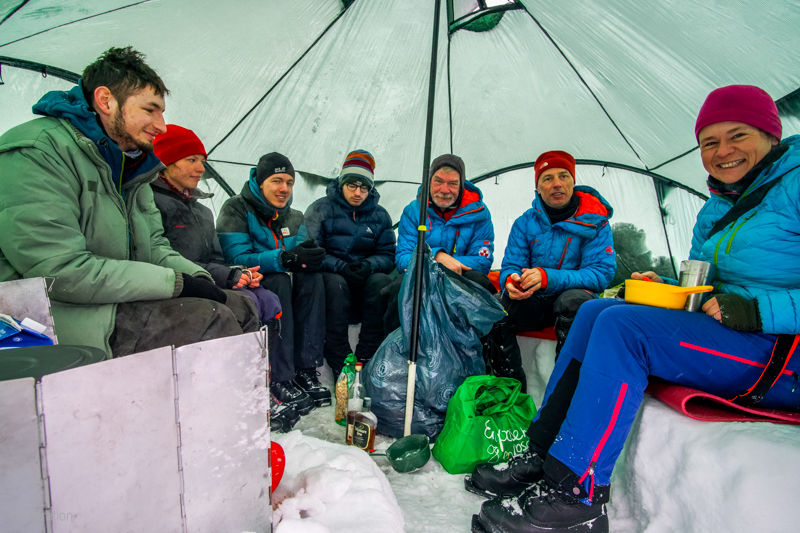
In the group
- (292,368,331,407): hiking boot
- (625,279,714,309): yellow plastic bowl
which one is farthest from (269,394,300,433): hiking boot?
(625,279,714,309): yellow plastic bowl

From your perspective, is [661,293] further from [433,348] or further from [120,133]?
[120,133]

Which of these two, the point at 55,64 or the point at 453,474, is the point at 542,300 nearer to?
the point at 453,474

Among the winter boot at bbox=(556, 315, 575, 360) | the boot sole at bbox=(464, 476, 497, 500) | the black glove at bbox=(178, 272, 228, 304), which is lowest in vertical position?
the boot sole at bbox=(464, 476, 497, 500)

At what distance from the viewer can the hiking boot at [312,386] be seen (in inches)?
102

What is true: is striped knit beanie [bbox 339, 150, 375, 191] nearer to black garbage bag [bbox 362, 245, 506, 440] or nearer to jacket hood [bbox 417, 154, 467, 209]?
jacket hood [bbox 417, 154, 467, 209]

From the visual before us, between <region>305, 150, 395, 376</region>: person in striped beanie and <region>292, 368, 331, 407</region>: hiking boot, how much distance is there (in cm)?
18

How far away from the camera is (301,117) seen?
11.9 ft

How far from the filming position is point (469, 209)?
290 centimetres

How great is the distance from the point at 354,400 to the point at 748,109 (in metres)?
2.05

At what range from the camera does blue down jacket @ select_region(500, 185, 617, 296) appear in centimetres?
244

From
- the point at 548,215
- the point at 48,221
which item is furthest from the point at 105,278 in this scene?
the point at 548,215

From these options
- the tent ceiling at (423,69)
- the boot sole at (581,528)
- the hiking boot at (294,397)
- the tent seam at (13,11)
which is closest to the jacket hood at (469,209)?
the tent ceiling at (423,69)

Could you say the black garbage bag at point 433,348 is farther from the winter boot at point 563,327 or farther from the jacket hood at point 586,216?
the jacket hood at point 586,216

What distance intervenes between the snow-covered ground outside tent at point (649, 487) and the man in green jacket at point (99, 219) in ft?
2.17
